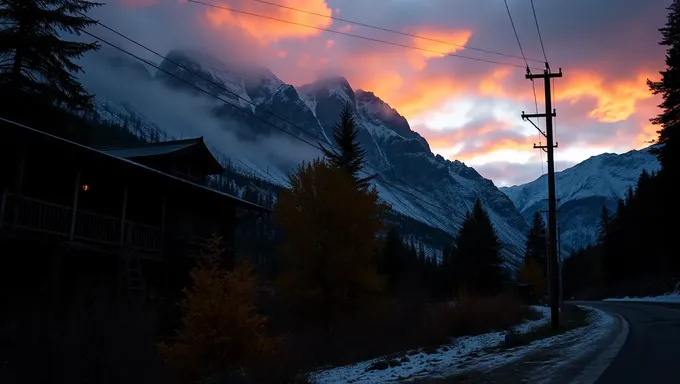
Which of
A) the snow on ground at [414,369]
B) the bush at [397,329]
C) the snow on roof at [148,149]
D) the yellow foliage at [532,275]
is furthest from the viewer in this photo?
the yellow foliage at [532,275]

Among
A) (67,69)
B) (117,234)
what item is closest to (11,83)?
(67,69)

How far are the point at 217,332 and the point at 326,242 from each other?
35.6 ft

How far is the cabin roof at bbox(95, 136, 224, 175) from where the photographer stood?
2814 centimetres

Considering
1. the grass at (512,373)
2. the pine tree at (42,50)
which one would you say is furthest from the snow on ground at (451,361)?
the pine tree at (42,50)

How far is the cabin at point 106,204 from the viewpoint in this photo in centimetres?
1833

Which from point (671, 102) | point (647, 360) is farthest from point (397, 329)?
point (671, 102)

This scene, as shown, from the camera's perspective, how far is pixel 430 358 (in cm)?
1617

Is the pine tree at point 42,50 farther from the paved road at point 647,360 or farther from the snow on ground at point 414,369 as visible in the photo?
the paved road at point 647,360

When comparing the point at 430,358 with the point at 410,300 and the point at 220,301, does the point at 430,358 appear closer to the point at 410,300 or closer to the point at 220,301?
the point at 220,301

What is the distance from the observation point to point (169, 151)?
2862 centimetres

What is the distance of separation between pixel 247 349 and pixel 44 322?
5.49 meters

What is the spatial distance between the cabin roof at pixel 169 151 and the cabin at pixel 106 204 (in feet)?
0.23

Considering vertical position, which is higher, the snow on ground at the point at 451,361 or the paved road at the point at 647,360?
the paved road at the point at 647,360

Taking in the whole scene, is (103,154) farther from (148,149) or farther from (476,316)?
(476,316)
